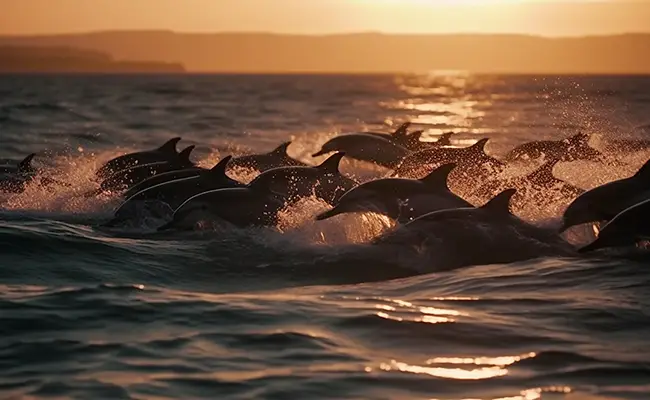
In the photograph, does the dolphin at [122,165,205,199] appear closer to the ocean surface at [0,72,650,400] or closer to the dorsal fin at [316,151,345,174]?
the ocean surface at [0,72,650,400]

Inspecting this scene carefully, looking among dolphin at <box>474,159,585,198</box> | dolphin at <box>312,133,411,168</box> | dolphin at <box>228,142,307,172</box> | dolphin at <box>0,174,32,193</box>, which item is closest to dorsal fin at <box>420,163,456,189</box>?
dolphin at <box>474,159,585,198</box>

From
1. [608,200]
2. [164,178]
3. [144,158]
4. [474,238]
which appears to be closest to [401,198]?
[474,238]

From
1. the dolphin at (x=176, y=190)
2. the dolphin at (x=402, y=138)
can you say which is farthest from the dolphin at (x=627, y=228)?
the dolphin at (x=402, y=138)

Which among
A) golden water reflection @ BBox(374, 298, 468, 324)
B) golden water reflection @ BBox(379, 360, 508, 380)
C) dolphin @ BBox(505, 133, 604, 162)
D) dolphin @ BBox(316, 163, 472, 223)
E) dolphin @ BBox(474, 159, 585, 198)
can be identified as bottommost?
golden water reflection @ BBox(379, 360, 508, 380)

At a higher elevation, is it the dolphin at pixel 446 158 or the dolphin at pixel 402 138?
the dolphin at pixel 402 138

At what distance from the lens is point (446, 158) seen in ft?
64.5

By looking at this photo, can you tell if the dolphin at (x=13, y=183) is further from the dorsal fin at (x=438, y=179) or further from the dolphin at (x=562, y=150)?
the dorsal fin at (x=438, y=179)

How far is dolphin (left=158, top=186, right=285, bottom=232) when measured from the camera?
614 inches

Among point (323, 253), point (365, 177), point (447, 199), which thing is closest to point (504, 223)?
point (447, 199)

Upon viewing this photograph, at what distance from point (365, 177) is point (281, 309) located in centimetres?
1431

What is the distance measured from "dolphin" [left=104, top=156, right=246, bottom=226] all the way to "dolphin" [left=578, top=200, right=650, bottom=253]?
5862 mm

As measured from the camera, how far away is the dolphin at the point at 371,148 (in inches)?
890

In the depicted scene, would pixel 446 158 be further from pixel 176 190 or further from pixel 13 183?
pixel 13 183

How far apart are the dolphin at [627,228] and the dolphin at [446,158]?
21.9 ft
